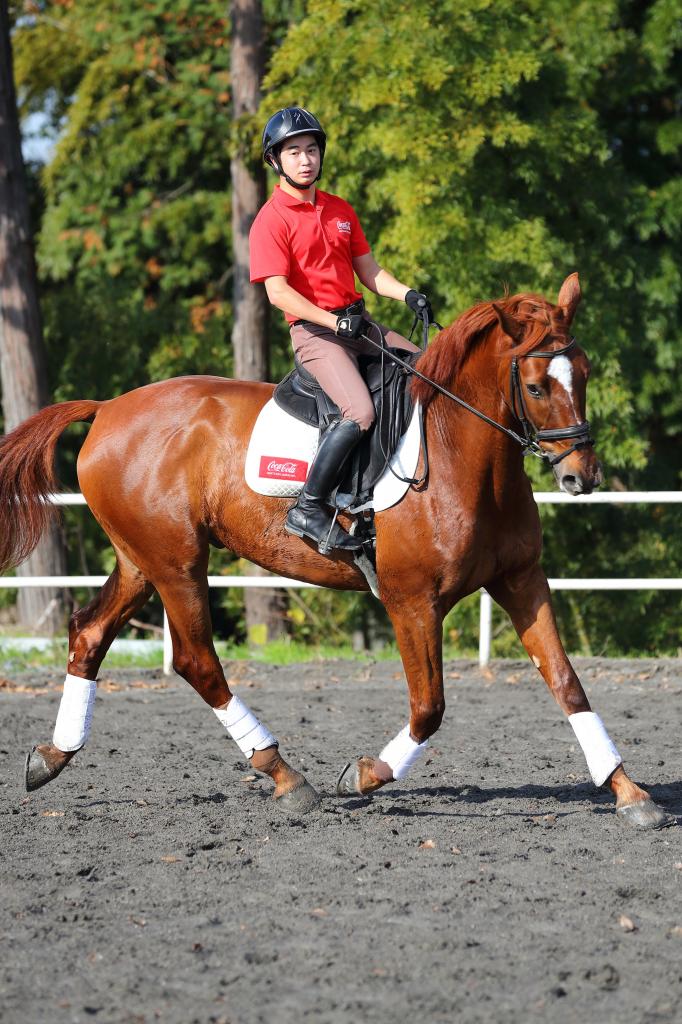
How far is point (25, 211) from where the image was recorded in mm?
13141

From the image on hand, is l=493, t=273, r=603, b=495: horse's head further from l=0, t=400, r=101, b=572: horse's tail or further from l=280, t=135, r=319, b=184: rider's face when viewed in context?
l=0, t=400, r=101, b=572: horse's tail

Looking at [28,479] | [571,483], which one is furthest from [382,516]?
[28,479]

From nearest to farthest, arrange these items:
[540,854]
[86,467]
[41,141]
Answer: [540,854] < [86,467] < [41,141]

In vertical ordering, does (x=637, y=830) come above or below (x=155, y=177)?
below

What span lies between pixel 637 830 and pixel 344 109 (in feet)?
31.6

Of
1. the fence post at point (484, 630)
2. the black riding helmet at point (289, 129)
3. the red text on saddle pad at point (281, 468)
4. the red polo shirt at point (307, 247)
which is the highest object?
the black riding helmet at point (289, 129)

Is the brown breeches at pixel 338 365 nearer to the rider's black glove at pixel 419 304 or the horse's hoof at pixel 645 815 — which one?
the rider's black glove at pixel 419 304

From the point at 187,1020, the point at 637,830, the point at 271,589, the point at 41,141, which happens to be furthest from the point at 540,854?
the point at 41,141

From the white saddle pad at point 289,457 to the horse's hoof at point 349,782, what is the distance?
4.23ft

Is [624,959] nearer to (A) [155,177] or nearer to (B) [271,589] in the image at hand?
(B) [271,589]

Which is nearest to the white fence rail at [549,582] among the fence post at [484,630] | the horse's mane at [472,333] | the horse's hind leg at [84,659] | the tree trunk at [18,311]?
the fence post at [484,630]

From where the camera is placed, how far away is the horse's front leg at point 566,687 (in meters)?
5.27

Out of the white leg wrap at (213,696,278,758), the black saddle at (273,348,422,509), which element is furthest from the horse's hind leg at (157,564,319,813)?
the black saddle at (273,348,422,509)

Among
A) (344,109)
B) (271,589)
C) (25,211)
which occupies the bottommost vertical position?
(271,589)
